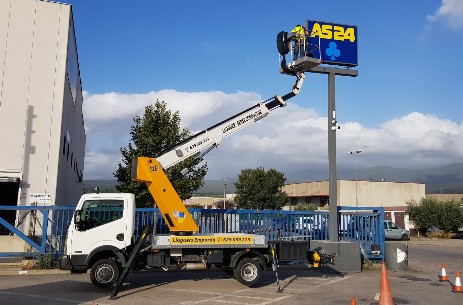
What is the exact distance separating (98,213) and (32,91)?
10063 millimetres

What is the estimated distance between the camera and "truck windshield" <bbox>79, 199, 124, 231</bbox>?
36.2ft

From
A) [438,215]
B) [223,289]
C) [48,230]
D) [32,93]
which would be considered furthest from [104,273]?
[438,215]

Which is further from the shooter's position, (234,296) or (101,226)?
(101,226)

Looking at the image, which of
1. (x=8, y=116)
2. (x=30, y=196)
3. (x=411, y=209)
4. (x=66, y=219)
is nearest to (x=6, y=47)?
(x=8, y=116)

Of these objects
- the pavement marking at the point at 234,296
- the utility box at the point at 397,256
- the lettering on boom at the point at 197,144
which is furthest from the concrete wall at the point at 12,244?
the utility box at the point at 397,256

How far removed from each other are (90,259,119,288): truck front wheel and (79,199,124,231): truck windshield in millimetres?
968

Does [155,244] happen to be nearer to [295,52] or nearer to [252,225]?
[252,225]

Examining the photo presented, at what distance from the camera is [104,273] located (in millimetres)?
10891

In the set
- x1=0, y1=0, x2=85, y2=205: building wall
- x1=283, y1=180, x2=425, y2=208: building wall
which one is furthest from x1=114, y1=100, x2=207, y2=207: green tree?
x1=283, y1=180, x2=425, y2=208: building wall

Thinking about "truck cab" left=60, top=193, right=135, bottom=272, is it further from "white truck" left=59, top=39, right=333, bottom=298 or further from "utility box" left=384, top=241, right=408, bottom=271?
"utility box" left=384, top=241, right=408, bottom=271

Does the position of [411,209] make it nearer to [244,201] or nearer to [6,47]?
[244,201]

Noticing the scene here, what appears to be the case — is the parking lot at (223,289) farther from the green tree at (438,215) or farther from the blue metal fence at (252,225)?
the green tree at (438,215)

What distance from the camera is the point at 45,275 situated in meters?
13.7

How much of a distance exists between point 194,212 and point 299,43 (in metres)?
6.84
